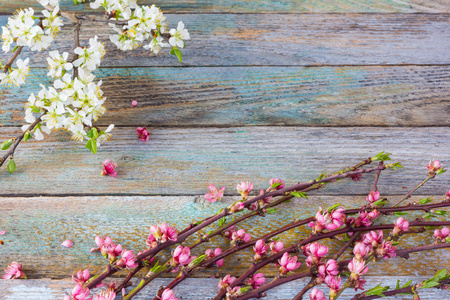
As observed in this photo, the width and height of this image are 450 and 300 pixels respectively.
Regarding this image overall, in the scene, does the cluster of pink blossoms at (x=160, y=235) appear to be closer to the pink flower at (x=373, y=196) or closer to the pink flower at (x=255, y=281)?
the pink flower at (x=255, y=281)

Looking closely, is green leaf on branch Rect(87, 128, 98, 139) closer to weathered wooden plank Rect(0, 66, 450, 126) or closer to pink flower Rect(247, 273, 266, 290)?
weathered wooden plank Rect(0, 66, 450, 126)

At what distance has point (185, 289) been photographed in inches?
31.9

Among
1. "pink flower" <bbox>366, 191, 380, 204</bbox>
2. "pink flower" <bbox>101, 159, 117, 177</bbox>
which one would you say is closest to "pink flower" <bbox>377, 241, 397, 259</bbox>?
"pink flower" <bbox>366, 191, 380, 204</bbox>

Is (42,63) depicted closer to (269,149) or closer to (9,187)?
(9,187)

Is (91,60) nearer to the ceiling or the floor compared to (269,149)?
nearer to the ceiling

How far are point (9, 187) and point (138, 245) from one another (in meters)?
0.37

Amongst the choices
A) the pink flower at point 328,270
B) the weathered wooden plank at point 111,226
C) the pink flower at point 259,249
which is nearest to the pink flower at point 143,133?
the weathered wooden plank at point 111,226

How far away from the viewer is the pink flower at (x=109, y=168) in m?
0.86

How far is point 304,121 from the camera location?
94cm

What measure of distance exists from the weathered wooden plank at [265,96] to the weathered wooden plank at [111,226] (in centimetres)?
22

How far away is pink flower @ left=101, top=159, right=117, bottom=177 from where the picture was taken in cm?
86

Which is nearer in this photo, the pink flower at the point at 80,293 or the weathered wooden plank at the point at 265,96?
the pink flower at the point at 80,293

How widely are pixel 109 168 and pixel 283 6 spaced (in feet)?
2.25

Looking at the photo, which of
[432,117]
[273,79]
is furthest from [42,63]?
[432,117]
